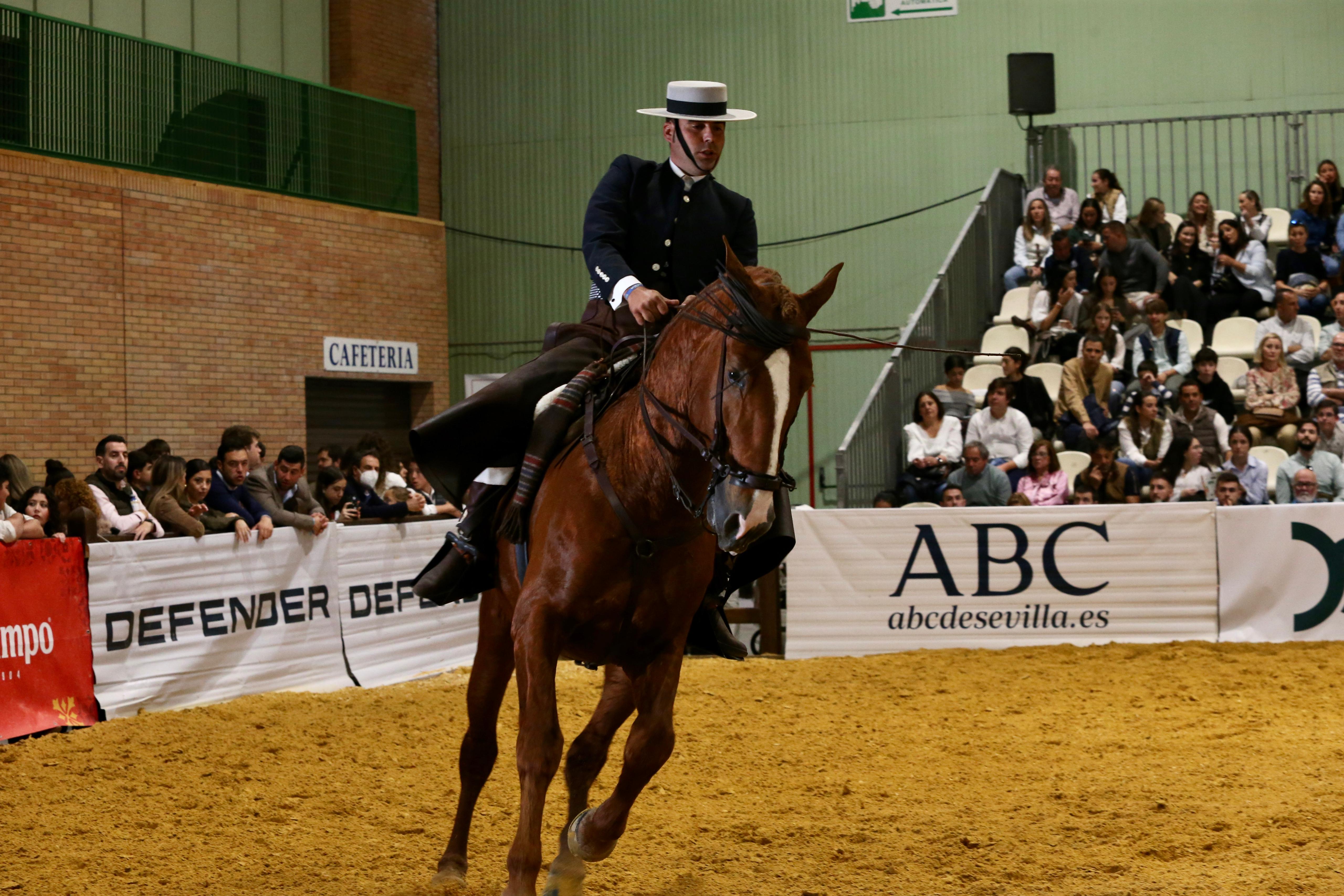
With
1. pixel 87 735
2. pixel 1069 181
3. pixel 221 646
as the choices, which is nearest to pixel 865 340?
pixel 87 735

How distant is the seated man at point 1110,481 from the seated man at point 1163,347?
7.93ft

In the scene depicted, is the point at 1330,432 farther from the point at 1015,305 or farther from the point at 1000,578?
the point at 1015,305

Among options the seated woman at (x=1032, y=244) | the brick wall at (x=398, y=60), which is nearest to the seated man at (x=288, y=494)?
the seated woman at (x=1032, y=244)

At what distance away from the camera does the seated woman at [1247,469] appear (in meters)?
14.4

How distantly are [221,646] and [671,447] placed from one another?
24.1 ft

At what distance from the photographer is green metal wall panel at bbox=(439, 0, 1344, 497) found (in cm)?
2117

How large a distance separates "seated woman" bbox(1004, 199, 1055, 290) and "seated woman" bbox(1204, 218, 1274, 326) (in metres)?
2.29

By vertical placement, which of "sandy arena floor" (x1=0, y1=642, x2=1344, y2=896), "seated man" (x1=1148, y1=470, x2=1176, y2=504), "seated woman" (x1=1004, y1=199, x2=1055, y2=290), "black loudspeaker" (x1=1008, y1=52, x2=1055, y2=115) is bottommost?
"sandy arena floor" (x1=0, y1=642, x2=1344, y2=896)

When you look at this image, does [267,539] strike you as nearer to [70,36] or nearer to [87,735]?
[87,735]

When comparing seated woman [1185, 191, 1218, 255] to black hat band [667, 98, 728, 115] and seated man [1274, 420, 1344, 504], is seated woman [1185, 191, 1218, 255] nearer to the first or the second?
seated man [1274, 420, 1344, 504]

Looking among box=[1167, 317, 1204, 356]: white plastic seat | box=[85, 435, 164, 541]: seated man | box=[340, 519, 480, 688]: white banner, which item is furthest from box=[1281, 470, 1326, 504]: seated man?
box=[85, 435, 164, 541]: seated man

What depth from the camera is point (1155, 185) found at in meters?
21.0

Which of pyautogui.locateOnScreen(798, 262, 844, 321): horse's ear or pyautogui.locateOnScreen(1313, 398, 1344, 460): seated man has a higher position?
pyautogui.locateOnScreen(798, 262, 844, 321): horse's ear

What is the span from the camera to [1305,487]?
13.8 m
